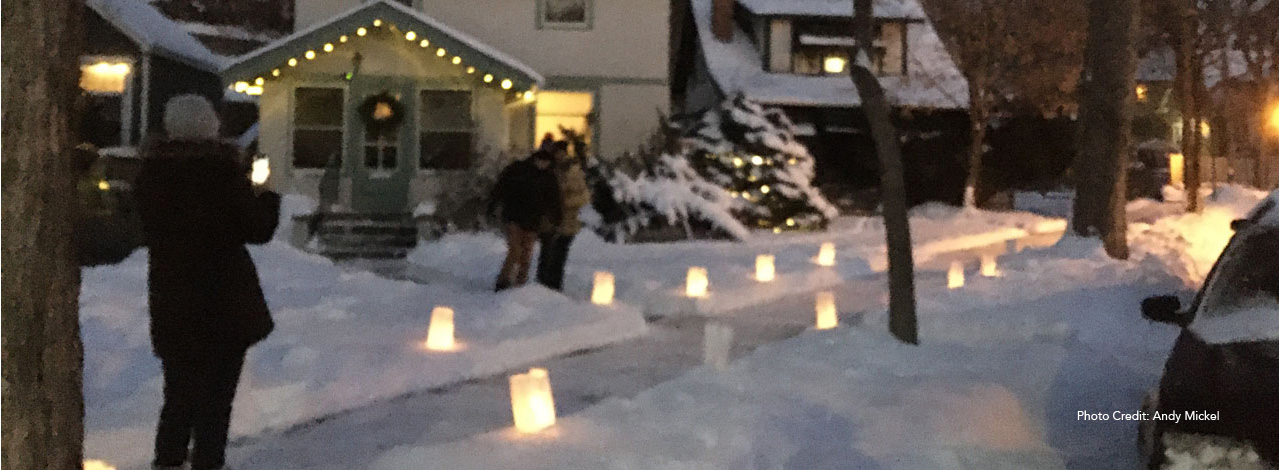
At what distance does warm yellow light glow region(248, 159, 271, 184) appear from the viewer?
465cm

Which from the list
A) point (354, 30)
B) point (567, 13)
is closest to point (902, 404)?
point (354, 30)

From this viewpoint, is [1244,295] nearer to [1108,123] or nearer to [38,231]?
[38,231]

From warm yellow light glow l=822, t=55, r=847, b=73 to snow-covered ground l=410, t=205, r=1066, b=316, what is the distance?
7.89m

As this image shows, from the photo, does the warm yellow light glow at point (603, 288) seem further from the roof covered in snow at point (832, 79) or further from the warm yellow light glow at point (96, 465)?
the roof covered in snow at point (832, 79)

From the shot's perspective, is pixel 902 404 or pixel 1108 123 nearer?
pixel 902 404

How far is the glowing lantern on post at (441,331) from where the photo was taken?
318 inches

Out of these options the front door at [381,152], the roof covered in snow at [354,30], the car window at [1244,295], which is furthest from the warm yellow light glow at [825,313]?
the front door at [381,152]

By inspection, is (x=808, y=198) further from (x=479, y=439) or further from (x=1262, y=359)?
(x=1262, y=359)

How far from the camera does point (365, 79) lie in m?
17.8

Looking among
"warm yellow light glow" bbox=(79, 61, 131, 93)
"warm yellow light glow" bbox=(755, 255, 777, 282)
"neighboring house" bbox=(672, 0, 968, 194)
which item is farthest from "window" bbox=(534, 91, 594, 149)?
"warm yellow light glow" bbox=(755, 255, 777, 282)

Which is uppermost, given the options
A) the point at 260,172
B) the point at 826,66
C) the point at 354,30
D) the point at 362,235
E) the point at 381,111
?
the point at 826,66

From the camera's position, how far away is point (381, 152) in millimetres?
18250

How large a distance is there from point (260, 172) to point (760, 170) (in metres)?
15.7

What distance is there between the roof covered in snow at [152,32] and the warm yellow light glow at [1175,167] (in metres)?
30.1
